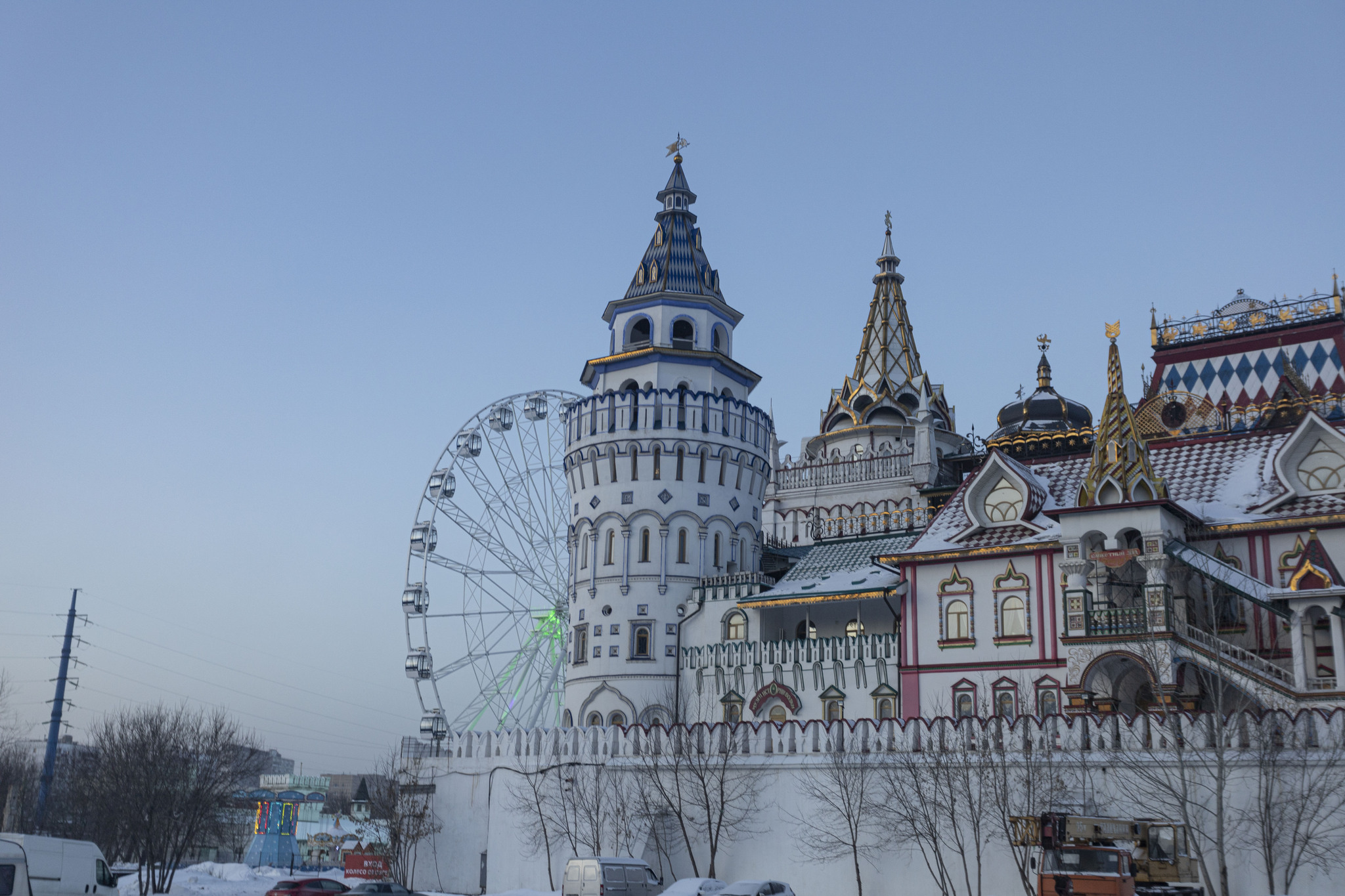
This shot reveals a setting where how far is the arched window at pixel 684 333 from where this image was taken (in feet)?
178

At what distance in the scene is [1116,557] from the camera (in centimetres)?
3725

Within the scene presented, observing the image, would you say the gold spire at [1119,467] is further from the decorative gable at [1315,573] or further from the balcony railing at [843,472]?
the balcony railing at [843,472]

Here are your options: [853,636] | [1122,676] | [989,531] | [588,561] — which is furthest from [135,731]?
[1122,676]

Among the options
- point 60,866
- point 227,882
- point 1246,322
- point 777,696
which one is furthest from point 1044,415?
point 60,866

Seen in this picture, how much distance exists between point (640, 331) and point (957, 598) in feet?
63.3

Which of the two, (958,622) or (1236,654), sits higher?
(958,622)

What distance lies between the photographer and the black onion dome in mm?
63219

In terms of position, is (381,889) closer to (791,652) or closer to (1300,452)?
(791,652)

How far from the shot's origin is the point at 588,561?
52.1 meters

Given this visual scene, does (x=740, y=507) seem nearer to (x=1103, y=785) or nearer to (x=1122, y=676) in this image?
(x=1122, y=676)

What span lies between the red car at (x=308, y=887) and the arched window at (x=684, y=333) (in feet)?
82.0

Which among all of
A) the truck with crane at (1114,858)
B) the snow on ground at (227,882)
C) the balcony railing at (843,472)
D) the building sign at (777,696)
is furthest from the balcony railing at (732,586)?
the truck with crane at (1114,858)

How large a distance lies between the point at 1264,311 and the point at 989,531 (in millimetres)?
23003

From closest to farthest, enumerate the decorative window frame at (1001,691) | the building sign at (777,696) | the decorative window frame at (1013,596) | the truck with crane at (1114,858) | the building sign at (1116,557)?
the truck with crane at (1114,858), the building sign at (1116,557), the decorative window frame at (1001,691), the decorative window frame at (1013,596), the building sign at (777,696)
